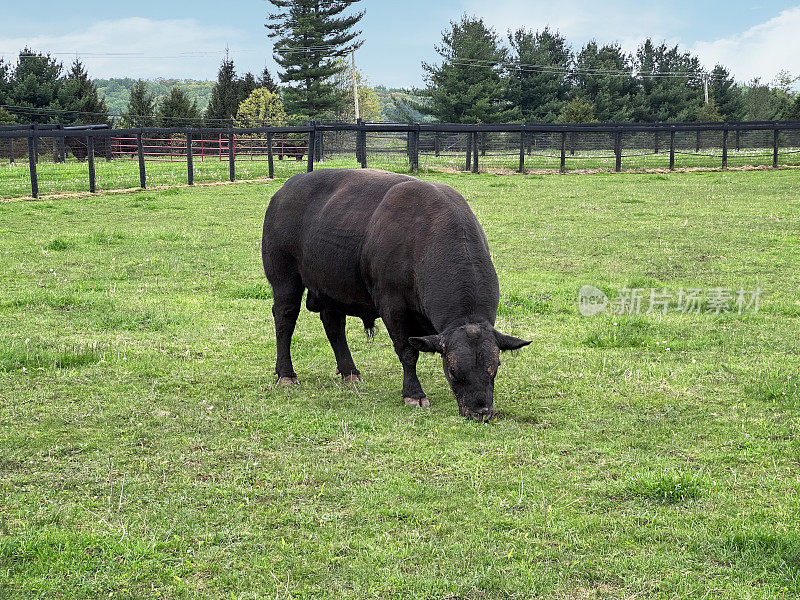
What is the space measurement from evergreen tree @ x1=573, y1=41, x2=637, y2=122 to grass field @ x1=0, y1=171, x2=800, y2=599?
59954 mm

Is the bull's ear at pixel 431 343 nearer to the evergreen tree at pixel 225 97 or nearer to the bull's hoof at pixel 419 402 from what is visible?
the bull's hoof at pixel 419 402

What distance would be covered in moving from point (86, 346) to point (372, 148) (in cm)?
2681

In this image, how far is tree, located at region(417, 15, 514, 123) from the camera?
205 ft

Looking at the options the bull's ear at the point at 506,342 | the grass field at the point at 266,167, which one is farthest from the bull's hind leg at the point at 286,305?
the grass field at the point at 266,167

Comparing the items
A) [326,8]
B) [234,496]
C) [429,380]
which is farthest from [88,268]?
[326,8]

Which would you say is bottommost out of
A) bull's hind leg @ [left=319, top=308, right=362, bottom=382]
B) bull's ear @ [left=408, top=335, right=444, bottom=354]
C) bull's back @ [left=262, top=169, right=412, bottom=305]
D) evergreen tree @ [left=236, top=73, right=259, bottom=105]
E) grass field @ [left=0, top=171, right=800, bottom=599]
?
grass field @ [left=0, top=171, right=800, bottom=599]

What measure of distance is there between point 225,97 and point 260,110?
234 inches

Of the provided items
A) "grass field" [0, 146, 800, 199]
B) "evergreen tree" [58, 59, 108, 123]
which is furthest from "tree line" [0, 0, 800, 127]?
"grass field" [0, 146, 800, 199]

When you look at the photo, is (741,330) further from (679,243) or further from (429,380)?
(679,243)

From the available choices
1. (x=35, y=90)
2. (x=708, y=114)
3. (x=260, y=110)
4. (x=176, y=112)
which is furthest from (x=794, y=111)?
(x=35, y=90)

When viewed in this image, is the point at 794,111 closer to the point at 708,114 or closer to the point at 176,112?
the point at 708,114

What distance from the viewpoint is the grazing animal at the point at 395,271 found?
6.09 meters

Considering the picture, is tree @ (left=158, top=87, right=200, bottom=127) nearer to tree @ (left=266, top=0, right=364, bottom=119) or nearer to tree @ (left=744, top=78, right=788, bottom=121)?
tree @ (left=266, top=0, right=364, bottom=119)

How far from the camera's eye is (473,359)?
19.6 feet
